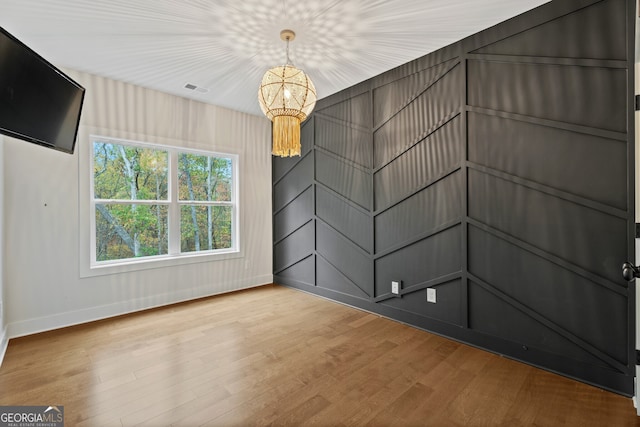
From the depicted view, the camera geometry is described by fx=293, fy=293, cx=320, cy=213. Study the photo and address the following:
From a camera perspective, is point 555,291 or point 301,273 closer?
point 555,291

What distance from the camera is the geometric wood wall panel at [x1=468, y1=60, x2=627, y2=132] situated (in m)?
1.88

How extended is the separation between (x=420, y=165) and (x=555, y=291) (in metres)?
1.48

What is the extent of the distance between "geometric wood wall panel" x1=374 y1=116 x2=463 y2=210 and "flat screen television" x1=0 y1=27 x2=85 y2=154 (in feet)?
9.36

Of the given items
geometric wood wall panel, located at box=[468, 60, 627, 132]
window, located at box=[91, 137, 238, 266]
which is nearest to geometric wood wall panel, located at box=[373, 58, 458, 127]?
geometric wood wall panel, located at box=[468, 60, 627, 132]

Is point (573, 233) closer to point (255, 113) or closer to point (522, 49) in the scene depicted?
point (522, 49)

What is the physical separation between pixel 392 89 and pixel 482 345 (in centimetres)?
261

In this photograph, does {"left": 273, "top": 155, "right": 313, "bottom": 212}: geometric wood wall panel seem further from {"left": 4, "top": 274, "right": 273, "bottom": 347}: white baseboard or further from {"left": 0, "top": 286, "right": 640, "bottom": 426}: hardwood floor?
{"left": 0, "top": 286, "right": 640, "bottom": 426}: hardwood floor

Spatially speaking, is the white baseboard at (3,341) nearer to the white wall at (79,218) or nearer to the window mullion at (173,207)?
the white wall at (79,218)

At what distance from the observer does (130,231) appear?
3.53 metres

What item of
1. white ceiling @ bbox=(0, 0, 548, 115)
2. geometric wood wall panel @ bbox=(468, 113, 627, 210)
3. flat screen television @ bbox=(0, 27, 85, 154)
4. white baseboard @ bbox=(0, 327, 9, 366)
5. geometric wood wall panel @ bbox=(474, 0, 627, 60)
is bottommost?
white baseboard @ bbox=(0, 327, 9, 366)

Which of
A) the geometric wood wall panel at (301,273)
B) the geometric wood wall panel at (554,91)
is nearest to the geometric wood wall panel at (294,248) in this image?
the geometric wood wall panel at (301,273)

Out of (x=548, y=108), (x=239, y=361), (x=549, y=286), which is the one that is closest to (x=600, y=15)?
(x=548, y=108)

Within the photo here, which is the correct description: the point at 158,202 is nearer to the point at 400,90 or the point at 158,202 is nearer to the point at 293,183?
the point at 293,183

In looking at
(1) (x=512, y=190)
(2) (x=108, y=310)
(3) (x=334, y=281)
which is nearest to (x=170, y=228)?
(2) (x=108, y=310)
